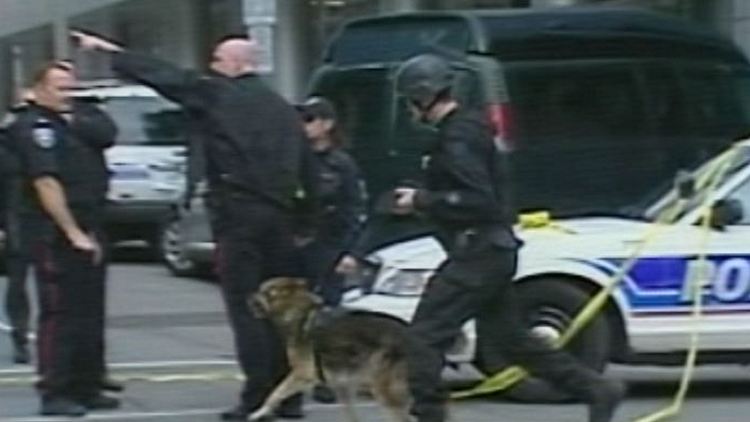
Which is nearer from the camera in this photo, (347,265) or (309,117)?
(347,265)

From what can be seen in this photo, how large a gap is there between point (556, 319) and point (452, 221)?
92.7 inches

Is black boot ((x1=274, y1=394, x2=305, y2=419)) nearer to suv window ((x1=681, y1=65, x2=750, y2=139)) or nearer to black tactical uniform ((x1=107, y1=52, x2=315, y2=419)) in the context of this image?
black tactical uniform ((x1=107, y1=52, x2=315, y2=419))

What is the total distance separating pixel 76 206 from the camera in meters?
11.2

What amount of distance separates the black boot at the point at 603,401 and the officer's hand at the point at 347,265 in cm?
221

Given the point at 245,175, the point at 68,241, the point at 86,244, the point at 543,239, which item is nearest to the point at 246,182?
the point at 245,175

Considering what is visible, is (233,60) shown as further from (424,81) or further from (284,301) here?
(424,81)

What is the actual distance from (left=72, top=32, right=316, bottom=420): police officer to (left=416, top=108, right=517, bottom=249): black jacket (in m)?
1.43

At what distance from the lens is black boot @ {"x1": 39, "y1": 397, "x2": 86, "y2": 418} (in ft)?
36.4

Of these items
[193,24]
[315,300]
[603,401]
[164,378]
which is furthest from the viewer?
[193,24]

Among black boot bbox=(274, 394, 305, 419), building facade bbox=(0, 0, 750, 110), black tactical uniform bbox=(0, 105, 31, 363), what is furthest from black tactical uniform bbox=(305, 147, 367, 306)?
building facade bbox=(0, 0, 750, 110)

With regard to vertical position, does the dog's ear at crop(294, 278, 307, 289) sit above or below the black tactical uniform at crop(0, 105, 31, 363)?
above

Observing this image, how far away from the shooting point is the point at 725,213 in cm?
1170

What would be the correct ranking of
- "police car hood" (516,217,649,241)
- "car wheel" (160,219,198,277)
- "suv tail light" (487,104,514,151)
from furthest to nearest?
1. "car wheel" (160,219,198,277)
2. "suv tail light" (487,104,514,151)
3. "police car hood" (516,217,649,241)

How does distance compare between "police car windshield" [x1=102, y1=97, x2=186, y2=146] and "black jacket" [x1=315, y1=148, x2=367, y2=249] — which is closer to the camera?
"black jacket" [x1=315, y1=148, x2=367, y2=249]
